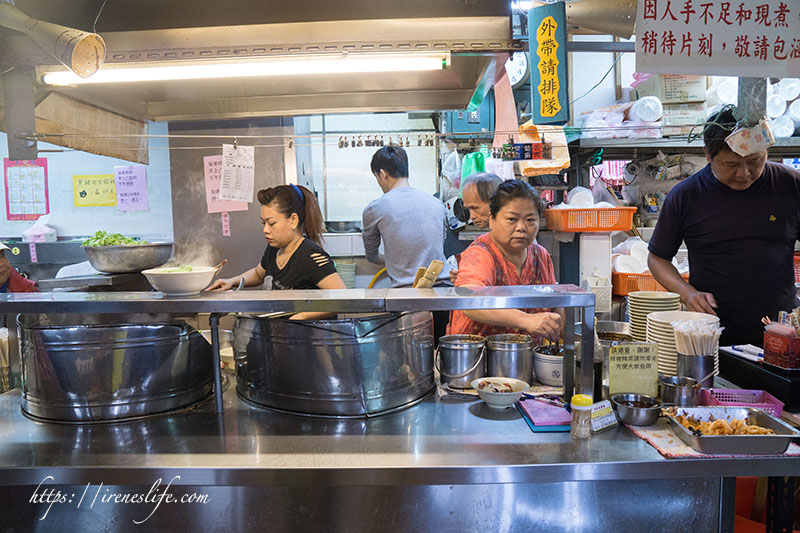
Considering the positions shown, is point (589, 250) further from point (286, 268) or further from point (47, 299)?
point (47, 299)

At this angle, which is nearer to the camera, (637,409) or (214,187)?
(637,409)

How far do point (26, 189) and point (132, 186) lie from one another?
1272mm

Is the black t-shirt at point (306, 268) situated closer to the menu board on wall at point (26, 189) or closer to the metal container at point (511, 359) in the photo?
the metal container at point (511, 359)

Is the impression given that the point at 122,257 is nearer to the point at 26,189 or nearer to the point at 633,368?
the point at 26,189

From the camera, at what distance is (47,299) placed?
1777mm

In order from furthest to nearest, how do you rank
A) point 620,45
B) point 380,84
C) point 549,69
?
point 620,45, point 380,84, point 549,69

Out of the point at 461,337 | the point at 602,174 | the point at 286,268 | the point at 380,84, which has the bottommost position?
the point at 461,337

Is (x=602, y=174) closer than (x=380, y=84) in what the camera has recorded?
No

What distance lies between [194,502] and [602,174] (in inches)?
212

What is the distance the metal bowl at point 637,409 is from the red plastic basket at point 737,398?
200 millimetres

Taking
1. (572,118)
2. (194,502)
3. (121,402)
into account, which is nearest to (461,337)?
(194,502)

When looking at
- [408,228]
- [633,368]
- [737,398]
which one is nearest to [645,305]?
[737,398]

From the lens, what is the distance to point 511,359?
1.98 metres

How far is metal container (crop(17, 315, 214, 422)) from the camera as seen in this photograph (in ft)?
5.71
